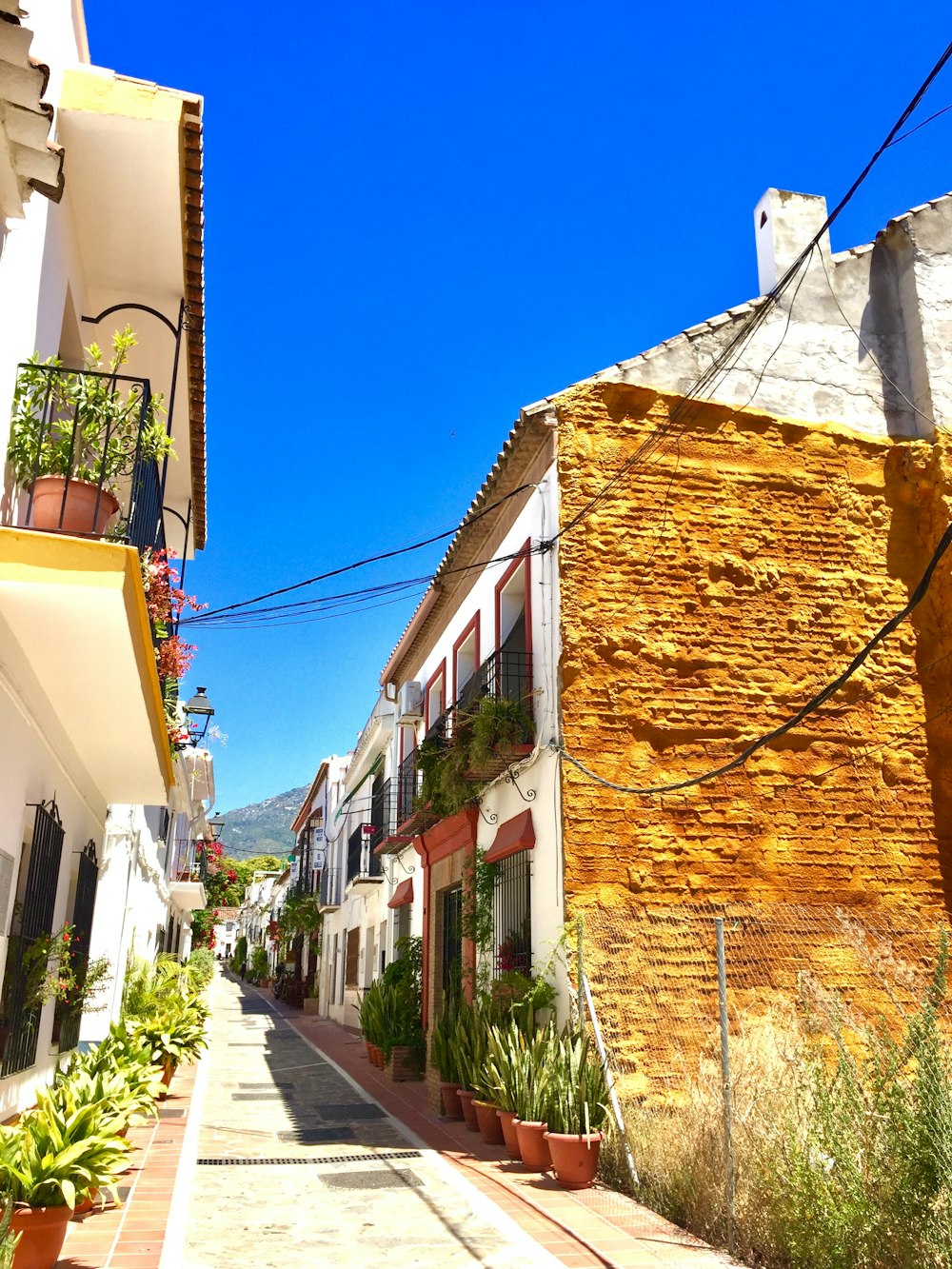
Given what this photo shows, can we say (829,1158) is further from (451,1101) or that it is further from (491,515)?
(491,515)

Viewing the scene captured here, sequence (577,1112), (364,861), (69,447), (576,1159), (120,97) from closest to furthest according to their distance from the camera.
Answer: (69,447), (120,97), (576,1159), (577,1112), (364,861)

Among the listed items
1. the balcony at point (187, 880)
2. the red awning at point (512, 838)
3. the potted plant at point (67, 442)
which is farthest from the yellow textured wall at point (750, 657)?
the balcony at point (187, 880)

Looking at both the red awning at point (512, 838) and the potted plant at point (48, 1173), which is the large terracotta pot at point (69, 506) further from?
the red awning at point (512, 838)

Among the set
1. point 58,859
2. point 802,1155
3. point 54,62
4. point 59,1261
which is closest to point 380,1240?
point 59,1261

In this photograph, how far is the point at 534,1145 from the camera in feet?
26.6

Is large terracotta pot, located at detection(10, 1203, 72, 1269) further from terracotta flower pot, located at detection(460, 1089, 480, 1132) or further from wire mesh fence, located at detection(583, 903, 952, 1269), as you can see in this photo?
terracotta flower pot, located at detection(460, 1089, 480, 1132)

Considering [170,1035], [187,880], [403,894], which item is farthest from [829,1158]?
[187,880]

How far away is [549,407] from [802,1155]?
729 cm

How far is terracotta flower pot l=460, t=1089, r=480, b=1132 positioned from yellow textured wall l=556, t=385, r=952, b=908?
2.49 m

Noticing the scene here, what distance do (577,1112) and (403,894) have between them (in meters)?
9.86

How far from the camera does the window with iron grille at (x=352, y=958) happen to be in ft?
84.2

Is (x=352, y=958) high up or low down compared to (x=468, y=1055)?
up

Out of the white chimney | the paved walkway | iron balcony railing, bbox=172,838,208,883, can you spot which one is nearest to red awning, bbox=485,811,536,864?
the paved walkway

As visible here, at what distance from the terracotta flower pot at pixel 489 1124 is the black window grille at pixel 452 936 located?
3613 mm
